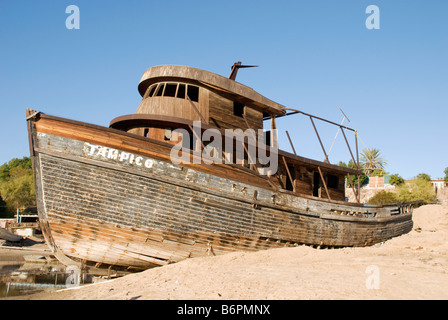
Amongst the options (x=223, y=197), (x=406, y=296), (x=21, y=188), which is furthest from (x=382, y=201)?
(x=21, y=188)

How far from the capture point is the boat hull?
32.2 ft

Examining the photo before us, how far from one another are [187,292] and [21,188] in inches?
1844

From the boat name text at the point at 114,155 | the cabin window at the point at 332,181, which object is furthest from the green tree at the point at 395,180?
the boat name text at the point at 114,155

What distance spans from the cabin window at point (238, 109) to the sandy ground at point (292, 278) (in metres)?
6.33

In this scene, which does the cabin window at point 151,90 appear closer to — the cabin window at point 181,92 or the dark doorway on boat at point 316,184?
the cabin window at point 181,92

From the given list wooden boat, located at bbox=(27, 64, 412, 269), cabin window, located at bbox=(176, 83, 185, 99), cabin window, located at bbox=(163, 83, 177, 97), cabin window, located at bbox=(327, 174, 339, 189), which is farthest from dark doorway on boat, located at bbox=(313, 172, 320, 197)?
cabin window, located at bbox=(163, 83, 177, 97)

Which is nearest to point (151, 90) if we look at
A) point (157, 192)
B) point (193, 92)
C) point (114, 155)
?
point (193, 92)

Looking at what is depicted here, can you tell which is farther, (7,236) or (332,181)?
(7,236)

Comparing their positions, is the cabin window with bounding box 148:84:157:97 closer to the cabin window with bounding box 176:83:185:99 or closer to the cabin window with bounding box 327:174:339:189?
the cabin window with bounding box 176:83:185:99

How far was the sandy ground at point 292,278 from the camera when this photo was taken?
6918mm

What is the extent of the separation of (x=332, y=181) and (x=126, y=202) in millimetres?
11748

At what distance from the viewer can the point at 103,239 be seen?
32.8 ft

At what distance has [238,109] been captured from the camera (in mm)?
15648

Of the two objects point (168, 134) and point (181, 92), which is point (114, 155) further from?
point (181, 92)
